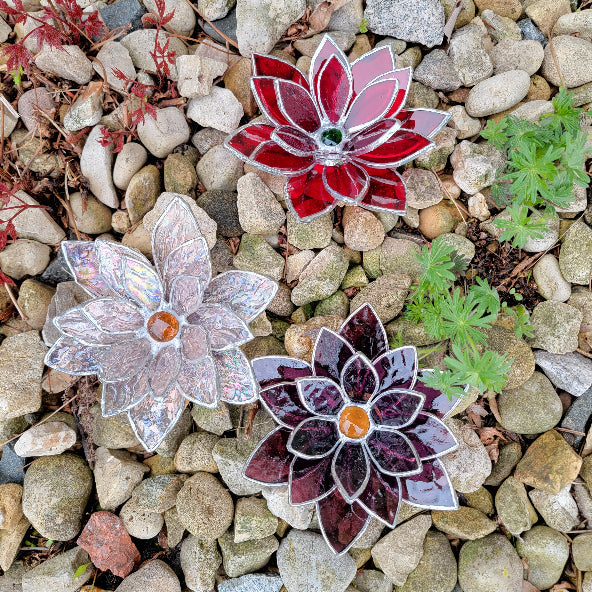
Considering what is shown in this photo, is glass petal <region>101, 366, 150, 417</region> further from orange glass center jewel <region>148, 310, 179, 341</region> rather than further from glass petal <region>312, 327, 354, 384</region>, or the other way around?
glass petal <region>312, 327, 354, 384</region>

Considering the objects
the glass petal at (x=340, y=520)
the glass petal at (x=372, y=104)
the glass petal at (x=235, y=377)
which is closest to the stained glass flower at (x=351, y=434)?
the glass petal at (x=340, y=520)

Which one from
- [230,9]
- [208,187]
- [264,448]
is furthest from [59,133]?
[264,448]

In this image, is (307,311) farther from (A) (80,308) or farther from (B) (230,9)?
(B) (230,9)

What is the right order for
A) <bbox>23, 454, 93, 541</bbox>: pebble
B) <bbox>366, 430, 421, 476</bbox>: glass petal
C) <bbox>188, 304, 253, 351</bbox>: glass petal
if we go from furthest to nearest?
<bbox>23, 454, 93, 541</bbox>: pebble → <bbox>366, 430, 421, 476</bbox>: glass petal → <bbox>188, 304, 253, 351</bbox>: glass petal

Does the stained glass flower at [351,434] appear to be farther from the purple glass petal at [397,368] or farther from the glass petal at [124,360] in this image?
the glass petal at [124,360]

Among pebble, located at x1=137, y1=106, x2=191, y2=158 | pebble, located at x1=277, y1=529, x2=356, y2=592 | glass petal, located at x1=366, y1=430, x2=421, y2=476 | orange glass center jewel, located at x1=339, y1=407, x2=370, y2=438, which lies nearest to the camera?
glass petal, located at x1=366, y1=430, x2=421, y2=476

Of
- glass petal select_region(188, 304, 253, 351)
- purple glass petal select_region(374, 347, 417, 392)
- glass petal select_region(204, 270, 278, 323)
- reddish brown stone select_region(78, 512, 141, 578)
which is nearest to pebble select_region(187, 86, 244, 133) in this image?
glass petal select_region(204, 270, 278, 323)
